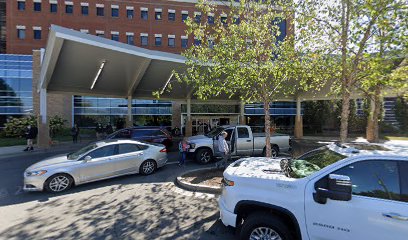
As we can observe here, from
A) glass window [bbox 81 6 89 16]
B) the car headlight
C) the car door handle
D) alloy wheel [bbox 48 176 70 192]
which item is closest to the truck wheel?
alloy wheel [bbox 48 176 70 192]

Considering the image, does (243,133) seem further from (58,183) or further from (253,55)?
(58,183)

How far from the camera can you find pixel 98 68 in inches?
577

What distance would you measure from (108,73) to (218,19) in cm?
1050

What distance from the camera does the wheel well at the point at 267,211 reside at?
3217 mm

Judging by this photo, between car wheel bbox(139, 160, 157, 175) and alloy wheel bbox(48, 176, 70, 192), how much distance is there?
94.3 inches

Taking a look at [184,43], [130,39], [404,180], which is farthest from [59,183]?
[184,43]

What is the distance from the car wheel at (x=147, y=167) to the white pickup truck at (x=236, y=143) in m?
1.88

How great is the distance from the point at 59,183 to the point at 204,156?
544cm

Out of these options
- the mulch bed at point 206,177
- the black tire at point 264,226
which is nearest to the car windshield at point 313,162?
the black tire at point 264,226

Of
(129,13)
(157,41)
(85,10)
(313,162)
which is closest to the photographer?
(313,162)

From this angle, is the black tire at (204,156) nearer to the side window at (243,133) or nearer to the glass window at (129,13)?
the side window at (243,133)

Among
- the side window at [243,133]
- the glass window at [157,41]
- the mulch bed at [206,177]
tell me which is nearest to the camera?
the mulch bed at [206,177]

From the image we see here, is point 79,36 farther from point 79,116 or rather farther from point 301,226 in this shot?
point 79,116

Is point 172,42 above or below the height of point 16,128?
above
